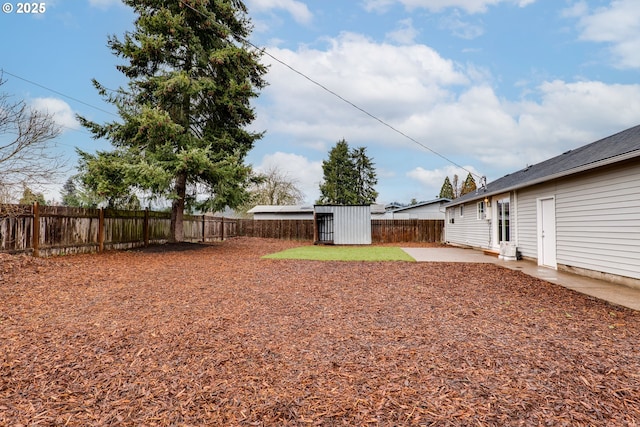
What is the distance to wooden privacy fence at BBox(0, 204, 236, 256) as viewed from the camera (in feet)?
26.9

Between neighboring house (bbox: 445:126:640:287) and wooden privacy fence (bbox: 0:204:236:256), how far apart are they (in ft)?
43.7

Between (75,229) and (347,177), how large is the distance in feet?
102

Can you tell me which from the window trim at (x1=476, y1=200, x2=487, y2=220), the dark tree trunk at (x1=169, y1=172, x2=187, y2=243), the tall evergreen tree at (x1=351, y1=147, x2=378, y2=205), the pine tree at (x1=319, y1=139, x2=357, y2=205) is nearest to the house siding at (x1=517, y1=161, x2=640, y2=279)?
the window trim at (x1=476, y1=200, x2=487, y2=220)

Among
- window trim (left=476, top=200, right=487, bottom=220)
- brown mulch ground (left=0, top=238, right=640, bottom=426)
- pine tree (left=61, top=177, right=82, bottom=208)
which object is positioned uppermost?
pine tree (left=61, top=177, right=82, bottom=208)

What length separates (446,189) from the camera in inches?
1881

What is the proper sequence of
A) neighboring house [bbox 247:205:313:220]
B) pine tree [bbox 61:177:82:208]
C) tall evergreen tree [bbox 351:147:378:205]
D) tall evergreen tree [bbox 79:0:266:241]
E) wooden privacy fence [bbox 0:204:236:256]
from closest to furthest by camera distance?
wooden privacy fence [bbox 0:204:236:256] → tall evergreen tree [bbox 79:0:266:241] → pine tree [bbox 61:177:82:208] → neighboring house [bbox 247:205:313:220] → tall evergreen tree [bbox 351:147:378:205]

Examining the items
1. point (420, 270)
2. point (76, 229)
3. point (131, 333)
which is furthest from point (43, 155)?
point (420, 270)

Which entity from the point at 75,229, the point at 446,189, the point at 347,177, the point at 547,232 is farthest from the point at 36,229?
the point at 446,189

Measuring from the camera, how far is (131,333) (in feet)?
11.8

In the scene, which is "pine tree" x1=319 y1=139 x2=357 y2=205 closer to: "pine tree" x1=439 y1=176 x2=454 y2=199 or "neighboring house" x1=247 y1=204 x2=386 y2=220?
"neighboring house" x1=247 y1=204 x2=386 y2=220

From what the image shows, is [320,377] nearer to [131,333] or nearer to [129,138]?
[131,333]

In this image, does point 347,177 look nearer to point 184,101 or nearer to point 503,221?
point 184,101

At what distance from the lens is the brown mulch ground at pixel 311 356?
220cm

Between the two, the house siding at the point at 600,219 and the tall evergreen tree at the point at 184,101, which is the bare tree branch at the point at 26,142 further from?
the house siding at the point at 600,219
